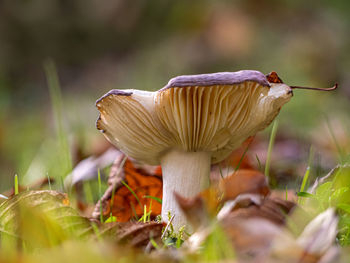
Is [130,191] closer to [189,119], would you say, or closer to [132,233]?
[189,119]

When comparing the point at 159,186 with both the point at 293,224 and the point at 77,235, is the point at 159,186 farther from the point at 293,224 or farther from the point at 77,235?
the point at 293,224

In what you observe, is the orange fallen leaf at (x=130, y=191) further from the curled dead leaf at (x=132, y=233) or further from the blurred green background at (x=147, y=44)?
the blurred green background at (x=147, y=44)

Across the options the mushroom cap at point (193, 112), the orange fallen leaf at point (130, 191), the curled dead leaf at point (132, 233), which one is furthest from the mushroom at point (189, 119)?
the curled dead leaf at point (132, 233)

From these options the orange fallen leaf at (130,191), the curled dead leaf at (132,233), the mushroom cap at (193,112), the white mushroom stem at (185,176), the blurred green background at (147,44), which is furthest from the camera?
the blurred green background at (147,44)

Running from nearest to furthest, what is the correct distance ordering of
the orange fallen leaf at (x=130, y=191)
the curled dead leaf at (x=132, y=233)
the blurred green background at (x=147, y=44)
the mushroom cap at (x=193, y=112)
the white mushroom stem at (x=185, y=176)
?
the curled dead leaf at (x=132, y=233)
the mushroom cap at (x=193, y=112)
the white mushroom stem at (x=185, y=176)
the orange fallen leaf at (x=130, y=191)
the blurred green background at (x=147, y=44)

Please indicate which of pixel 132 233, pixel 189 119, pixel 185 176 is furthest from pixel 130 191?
pixel 132 233

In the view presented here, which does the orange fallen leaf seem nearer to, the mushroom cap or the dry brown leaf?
the mushroom cap

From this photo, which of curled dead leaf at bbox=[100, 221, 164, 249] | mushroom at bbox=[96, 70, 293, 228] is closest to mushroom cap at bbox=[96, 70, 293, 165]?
mushroom at bbox=[96, 70, 293, 228]
